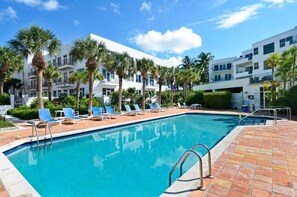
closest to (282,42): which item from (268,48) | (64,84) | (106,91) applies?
(268,48)

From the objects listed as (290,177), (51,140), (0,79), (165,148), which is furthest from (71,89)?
(290,177)

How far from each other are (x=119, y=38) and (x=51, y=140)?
2635 centimetres

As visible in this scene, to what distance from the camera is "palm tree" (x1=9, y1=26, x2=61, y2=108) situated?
12.1 m

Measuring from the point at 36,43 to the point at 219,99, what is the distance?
2169cm

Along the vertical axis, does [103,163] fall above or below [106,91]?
below

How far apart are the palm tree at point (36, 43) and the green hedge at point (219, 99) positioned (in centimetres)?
2010

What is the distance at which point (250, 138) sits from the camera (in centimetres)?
715

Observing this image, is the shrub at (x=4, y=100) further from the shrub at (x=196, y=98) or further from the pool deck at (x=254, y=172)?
the shrub at (x=196, y=98)

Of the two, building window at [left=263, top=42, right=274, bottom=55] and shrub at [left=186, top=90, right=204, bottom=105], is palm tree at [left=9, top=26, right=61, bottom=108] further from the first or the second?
building window at [left=263, top=42, right=274, bottom=55]

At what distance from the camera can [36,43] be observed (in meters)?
12.2

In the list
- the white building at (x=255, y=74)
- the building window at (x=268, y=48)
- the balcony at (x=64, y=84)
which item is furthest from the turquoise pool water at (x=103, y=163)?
the building window at (x=268, y=48)

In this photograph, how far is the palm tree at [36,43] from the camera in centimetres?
1214

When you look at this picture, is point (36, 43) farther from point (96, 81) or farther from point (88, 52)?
point (96, 81)

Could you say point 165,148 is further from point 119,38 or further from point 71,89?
point 119,38
